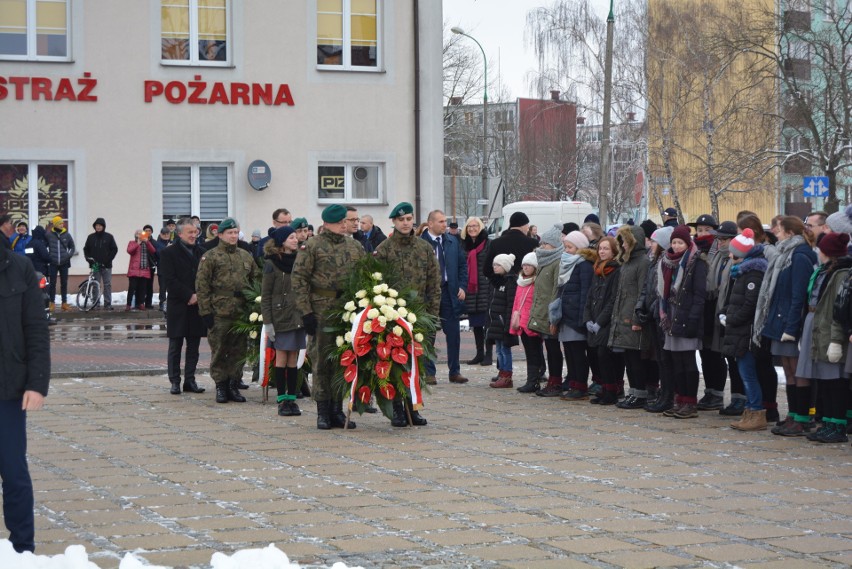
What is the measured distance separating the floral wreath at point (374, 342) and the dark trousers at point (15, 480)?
5.07m

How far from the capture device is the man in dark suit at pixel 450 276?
15938 millimetres

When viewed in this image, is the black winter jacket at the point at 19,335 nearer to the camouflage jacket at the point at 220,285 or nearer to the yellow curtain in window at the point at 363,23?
the camouflage jacket at the point at 220,285

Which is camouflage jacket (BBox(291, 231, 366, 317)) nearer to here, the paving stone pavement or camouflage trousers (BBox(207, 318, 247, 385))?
the paving stone pavement

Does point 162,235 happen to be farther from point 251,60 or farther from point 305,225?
point 305,225

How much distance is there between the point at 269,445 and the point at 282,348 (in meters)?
2.32

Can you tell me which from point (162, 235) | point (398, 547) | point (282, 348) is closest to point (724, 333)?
point (282, 348)

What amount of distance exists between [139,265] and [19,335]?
20.9 m

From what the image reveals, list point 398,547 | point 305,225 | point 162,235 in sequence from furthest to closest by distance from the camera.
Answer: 1. point 162,235
2. point 305,225
3. point 398,547

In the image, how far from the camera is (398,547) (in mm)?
7320

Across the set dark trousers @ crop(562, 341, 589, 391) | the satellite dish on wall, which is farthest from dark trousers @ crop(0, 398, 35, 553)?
the satellite dish on wall

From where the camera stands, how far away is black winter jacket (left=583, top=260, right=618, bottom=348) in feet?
44.6

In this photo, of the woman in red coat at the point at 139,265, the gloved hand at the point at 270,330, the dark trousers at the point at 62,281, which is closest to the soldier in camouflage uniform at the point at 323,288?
the gloved hand at the point at 270,330

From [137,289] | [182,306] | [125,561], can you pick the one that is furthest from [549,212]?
[125,561]

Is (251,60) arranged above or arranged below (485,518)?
above
